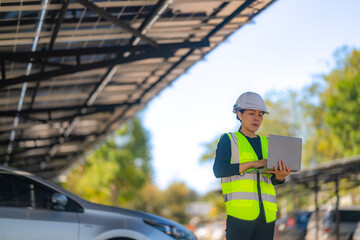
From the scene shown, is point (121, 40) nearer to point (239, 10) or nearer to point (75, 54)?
point (75, 54)

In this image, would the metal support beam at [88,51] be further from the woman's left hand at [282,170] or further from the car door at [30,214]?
the woman's left hand at [282,170]

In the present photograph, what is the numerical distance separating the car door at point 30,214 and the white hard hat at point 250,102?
3.19m

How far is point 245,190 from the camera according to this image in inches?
185

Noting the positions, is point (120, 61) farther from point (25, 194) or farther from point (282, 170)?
point (282, 170)

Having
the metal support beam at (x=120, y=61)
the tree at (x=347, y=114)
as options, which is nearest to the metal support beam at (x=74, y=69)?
the metal support beam at (x=120, y=61)

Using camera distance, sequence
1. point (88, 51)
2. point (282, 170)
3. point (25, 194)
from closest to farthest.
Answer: point (282, 170) → point (25, 194) → point (88, 51)

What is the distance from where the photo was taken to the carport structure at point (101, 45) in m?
10.6

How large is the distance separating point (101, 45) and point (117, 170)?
43112 mm

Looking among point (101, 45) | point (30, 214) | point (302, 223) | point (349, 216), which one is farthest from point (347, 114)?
point (30, 214)

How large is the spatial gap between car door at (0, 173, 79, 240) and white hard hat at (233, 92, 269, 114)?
319cm

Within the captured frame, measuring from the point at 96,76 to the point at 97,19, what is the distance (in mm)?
4435

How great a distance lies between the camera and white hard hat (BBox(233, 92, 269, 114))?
16.1ft

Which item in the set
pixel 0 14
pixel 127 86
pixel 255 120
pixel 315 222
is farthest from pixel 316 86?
pixel 255 120

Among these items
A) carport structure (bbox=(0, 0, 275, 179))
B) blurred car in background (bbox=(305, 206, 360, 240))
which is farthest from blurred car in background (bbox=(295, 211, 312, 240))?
carport structure (bbox=(0, 0, 275, 179))
